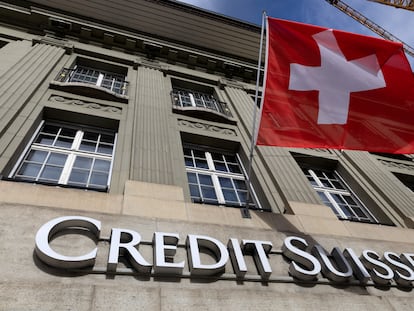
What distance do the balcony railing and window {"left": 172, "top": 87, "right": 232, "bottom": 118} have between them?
2.33m

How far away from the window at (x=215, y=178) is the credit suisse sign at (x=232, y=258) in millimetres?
2256

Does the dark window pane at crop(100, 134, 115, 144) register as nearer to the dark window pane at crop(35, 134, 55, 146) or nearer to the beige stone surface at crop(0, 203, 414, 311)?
the dark window pane at crop(35, 134, 55, 146)

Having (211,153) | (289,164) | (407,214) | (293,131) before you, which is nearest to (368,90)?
(293,131)

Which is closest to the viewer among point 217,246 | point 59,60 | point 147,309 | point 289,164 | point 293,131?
point 147,309

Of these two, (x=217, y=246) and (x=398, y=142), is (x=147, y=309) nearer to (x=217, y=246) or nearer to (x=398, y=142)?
(x=217, y=246)

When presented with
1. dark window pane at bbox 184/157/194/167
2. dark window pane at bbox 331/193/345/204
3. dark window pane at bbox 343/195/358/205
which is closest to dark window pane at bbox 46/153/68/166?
dark window pane at bbox 184/157/194/167

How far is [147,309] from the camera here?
4.11 m

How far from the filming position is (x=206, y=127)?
35.7ft

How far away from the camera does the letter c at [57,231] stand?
427 cm

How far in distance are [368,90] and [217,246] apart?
5392 millimetres

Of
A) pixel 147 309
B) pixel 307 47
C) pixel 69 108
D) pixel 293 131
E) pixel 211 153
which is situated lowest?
pixel 147 309

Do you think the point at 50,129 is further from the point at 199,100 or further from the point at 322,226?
the point at 322,226

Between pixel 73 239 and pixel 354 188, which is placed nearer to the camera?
pixel 73 239

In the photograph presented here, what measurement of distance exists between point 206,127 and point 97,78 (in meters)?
5.64
